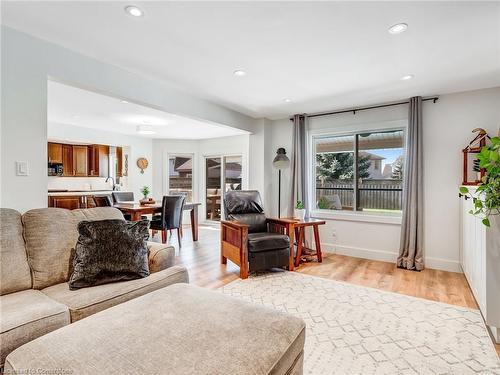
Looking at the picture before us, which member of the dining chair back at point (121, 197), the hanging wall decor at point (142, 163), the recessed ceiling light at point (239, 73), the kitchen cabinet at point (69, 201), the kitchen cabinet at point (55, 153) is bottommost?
the kitchen cabinet at point (69, 201)

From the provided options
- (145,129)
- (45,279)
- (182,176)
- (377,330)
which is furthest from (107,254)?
(182,176)

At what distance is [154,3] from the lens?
183cm

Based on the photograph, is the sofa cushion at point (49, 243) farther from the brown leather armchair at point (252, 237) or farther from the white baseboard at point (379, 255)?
the white baseboard at point (379, 255)

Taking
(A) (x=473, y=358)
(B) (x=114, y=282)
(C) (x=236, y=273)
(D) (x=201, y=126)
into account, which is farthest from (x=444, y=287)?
(D) (x=201, y=126)

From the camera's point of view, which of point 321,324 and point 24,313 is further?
point 321,324

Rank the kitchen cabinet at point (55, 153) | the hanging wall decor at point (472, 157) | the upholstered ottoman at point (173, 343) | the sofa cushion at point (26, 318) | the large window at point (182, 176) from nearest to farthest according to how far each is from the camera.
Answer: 1. the upholstered ottoman at point (173, 343)
2. the sofa cushion at point (26, 318)
3. the hanging wall decor at point (472, 157)
4. the kitchen cabinet at point (55, 153)
5. the large window at point (182, 176)

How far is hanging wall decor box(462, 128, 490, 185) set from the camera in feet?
10.4

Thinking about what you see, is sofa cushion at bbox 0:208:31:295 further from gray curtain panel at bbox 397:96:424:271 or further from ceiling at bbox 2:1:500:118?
gray curtain panel at bbox 397:96:424:271

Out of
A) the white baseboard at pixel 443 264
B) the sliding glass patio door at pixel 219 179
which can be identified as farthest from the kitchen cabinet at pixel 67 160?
the white baseboard at pixel 443 264

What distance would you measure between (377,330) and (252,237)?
166 cm

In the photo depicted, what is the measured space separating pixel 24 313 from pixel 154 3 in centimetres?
201

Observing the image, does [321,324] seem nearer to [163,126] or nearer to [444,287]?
[444,287]

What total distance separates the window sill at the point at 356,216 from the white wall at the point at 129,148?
448 centimetres

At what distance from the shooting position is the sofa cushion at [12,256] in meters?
1.73
